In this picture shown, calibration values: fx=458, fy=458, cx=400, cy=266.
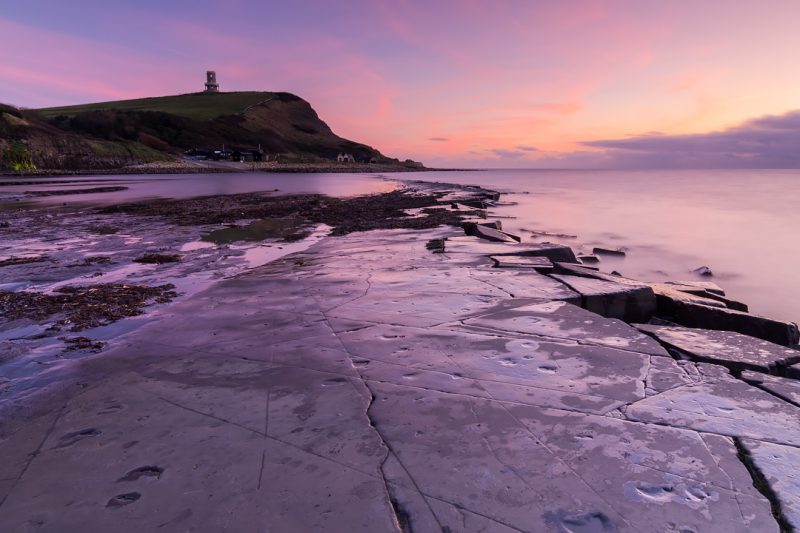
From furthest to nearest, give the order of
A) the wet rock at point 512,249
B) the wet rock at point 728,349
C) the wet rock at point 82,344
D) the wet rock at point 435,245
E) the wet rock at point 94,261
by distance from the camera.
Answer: the wet rock at point 435,245 < the wet rock at point 512,249 < the wet rock at point 94,261 < the wet rock at point 82,344 < the wet rock at point 728,349

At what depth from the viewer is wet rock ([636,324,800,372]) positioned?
329cm

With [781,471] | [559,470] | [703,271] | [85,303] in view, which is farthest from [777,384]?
[703,271]

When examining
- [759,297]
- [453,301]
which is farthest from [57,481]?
[759,297]

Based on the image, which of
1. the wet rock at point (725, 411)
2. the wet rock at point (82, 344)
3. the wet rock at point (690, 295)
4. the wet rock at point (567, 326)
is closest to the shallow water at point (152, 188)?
the wet rock at point (82, 344)

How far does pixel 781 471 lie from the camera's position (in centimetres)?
207

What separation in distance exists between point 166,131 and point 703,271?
122 metres

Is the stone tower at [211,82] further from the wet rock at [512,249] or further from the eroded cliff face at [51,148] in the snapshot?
the wet rock at [512,249]

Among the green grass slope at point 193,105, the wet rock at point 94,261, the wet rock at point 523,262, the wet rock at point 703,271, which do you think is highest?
the green grass slope at point 193,105

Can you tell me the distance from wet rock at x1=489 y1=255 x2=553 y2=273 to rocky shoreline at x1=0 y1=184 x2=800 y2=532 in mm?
1283

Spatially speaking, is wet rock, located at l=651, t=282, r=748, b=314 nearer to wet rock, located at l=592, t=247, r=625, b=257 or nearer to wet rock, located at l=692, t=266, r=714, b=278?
wet rock, located at l=692, t=266, r=714, b=278

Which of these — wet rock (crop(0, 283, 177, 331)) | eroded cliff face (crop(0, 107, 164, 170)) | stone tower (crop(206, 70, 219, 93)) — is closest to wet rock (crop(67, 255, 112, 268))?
wet rock (crop(0, 283, 177, 331))

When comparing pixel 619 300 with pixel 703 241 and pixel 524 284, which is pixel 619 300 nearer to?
pixel 524 284

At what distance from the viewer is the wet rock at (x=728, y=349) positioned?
10.8 ft

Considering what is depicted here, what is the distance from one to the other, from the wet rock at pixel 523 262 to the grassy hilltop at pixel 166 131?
63.2 metres
